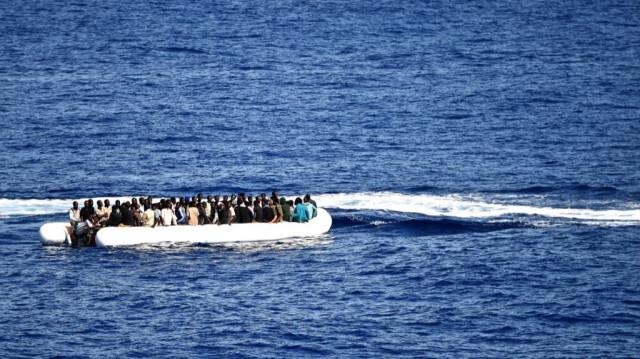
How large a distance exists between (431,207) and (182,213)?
12137 mm

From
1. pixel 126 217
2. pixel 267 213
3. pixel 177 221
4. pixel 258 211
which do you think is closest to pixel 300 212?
pixel 267 213

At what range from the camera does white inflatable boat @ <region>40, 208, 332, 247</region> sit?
4453 centimetres

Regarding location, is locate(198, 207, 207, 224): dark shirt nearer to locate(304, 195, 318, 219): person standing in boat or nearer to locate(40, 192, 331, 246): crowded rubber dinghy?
locate(40, 192, 331, 246): crowded rubber dinghy

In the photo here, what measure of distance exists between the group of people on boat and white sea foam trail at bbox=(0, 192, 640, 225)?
5.72 m

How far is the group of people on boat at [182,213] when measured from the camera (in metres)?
44.9

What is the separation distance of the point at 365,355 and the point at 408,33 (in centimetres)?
6293

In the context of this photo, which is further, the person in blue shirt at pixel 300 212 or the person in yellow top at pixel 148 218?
the person in blue shirt at pixel 300 212

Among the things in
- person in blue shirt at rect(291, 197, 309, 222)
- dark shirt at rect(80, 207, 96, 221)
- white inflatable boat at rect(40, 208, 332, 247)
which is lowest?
white inflatable boat at rect(40, 208, 332, 247)

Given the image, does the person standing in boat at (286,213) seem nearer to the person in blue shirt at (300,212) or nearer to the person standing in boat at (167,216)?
the person in blue shirt at (300,212)

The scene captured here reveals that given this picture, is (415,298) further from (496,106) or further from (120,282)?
(496,106)

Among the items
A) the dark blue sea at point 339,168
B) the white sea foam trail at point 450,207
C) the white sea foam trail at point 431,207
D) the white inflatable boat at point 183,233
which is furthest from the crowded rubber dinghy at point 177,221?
the white sea foam trail at point 450,207

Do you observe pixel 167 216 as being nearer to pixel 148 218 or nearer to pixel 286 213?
pixel 148 218

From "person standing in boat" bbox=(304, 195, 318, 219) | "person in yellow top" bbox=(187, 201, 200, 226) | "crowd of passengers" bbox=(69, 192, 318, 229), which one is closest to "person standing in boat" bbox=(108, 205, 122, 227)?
"crowd of passengers" bbox=(69, 192, 318, 229)

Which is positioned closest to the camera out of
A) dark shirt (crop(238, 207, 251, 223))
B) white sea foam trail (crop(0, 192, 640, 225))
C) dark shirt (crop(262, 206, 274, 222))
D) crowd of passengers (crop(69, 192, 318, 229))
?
crowd of passengers (crop(69, 192, 318, 229))
